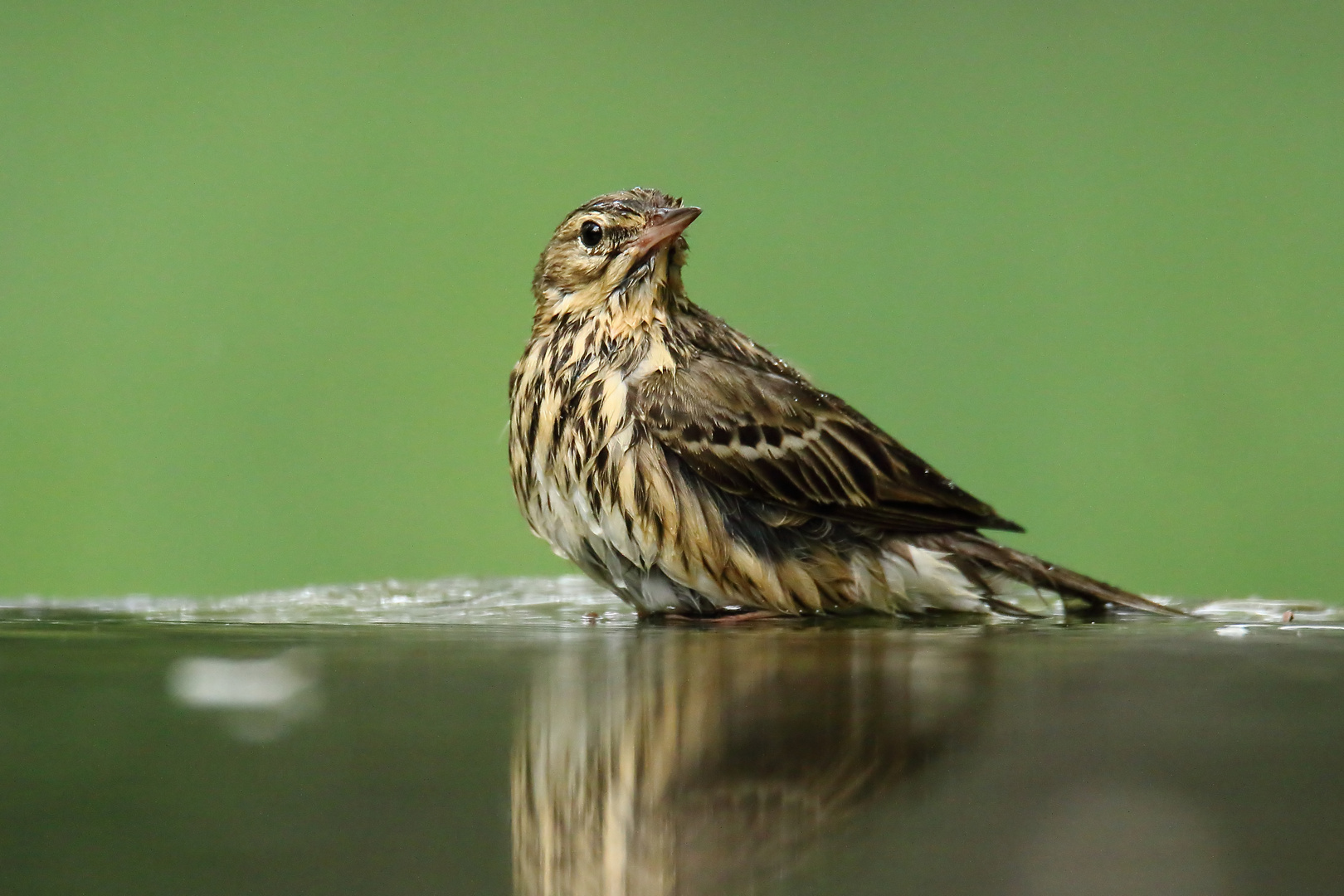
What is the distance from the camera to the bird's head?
290 cm

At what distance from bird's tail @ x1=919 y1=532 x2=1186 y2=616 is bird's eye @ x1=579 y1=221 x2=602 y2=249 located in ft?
3.16

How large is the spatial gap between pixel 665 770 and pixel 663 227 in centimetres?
147

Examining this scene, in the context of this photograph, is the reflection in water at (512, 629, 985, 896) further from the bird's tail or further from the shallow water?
the bird's tail

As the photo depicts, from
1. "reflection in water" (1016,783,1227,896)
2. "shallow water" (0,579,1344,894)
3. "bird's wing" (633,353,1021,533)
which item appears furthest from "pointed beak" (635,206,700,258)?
"reflection in water" (1016,783,1227,896)

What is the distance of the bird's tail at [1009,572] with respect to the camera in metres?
2.82

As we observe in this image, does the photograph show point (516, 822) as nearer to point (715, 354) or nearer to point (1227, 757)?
point (1227, 757)

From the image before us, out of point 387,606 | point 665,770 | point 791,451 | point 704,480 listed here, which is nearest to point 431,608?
point 387,606

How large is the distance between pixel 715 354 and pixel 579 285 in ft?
1.11

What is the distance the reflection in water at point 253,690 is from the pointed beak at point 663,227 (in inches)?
51.7

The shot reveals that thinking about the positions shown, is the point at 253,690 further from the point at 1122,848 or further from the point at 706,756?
the point at 1122,848

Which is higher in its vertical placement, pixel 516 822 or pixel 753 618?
pixel 753 618

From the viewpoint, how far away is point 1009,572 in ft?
9.48

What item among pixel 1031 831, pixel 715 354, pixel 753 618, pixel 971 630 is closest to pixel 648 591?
pixel 753 618

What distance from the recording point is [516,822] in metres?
1.61
